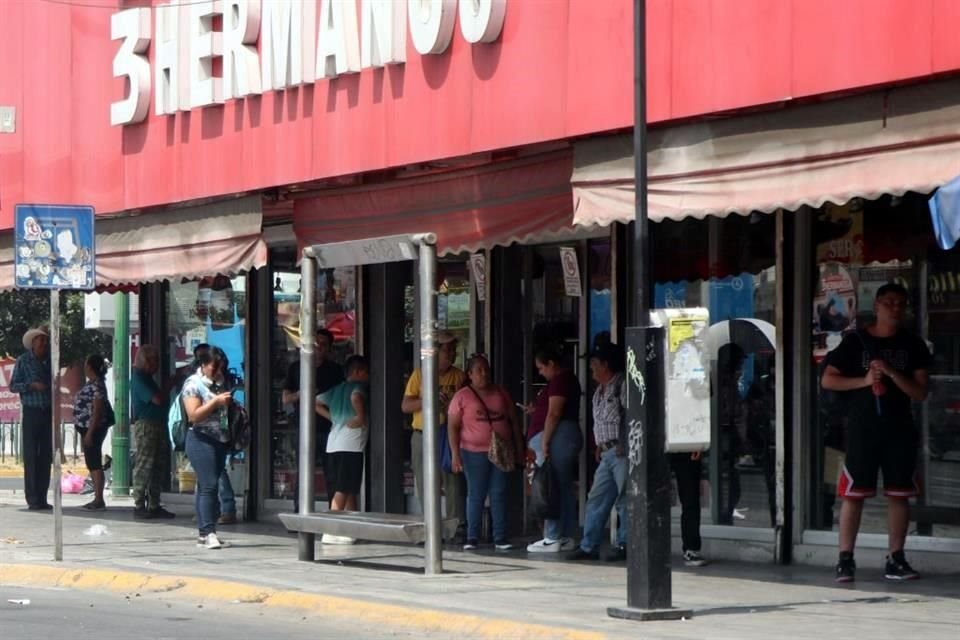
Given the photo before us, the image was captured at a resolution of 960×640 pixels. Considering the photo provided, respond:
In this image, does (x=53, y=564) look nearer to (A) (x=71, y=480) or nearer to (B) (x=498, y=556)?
(B) (x=498, y=556)

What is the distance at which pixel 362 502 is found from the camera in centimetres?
1797

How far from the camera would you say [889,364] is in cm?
1240

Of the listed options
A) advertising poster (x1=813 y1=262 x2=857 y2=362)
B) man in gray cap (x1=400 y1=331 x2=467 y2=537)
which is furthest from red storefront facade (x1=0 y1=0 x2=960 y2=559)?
man in gray cap (x1=400 y1=331 x2=467 y2=537)

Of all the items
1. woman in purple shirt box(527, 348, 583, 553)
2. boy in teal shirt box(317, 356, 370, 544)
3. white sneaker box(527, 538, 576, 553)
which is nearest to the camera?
woman in purple shirt box(527, 348, 583, 553)

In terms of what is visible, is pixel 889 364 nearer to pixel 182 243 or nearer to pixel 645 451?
pixel 645 451

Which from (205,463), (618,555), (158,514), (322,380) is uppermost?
(322,380)

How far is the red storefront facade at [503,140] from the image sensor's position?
1064 centimetres

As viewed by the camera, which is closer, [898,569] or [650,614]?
[650,614]

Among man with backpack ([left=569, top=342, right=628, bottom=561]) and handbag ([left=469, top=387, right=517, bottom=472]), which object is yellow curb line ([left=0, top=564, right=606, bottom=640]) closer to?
Result: man with backpack ([left=569, top=342, right=628, bottom=561])

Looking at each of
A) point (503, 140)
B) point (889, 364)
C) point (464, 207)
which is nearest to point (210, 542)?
point (464, 207)

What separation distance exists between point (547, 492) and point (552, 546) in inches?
20.0

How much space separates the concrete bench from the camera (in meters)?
13.0

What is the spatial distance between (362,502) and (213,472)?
286cm

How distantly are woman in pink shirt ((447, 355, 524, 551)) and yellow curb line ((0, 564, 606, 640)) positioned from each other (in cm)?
308
